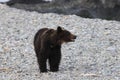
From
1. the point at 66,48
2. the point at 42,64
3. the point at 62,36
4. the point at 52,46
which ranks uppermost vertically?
the point at 62,36

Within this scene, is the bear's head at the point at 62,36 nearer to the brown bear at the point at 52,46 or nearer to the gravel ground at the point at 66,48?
the brown bear at the point at 52,46

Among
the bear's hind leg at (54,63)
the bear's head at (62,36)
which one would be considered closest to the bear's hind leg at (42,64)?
the bear's hind leg at (54,63)

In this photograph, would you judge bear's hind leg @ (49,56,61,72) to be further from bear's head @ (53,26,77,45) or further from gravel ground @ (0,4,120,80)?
bear's head @ (53,26,77,45)

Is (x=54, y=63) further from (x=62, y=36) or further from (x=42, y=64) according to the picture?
(x=62, y=36)

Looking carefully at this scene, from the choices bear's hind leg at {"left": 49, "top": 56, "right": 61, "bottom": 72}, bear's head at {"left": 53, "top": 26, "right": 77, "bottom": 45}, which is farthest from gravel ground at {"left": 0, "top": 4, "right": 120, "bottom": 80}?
bear's head at {"left": 53, "top": 26, "right": 77, "bottom": 45}

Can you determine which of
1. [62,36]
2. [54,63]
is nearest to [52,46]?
[62,36]

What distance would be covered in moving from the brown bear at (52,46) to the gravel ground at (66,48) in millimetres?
211

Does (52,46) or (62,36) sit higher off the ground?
(62,36)

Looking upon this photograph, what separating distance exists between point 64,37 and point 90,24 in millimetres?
7122

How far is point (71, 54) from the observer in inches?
563

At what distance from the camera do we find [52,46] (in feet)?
38.7

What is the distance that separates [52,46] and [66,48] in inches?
134

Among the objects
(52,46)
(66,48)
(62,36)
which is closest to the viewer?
(52,46)

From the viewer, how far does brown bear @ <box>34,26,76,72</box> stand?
11828 mm
